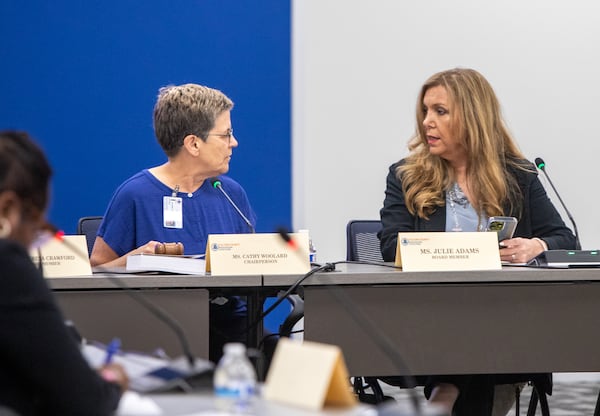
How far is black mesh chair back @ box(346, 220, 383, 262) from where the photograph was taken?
12.2 ft

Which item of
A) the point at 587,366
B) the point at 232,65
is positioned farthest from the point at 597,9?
the point at 587,366

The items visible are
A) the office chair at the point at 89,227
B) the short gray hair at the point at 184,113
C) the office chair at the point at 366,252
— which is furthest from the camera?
the office chair at the point at 89,227

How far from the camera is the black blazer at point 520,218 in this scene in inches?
131

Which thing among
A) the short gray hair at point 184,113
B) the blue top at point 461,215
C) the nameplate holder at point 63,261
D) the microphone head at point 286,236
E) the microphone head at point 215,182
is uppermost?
the short gray hair at point 184,113

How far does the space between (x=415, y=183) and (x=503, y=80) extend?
2.31 m

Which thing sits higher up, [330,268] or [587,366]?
[330,268]

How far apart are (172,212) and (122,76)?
2.18m

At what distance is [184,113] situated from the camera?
11.1 ft

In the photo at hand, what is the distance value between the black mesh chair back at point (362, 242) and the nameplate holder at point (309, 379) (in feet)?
7.56

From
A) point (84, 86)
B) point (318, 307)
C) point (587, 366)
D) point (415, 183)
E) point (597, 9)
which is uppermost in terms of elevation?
point (597, 9)

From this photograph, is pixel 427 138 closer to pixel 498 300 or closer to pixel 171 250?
pixel 498 300

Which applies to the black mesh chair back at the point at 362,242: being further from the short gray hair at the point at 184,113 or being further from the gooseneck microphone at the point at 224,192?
the short gray hair at the point at 184,113

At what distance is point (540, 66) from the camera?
→ 545 centimetres

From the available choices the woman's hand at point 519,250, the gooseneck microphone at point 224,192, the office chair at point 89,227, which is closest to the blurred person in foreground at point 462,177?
the woman's hand at point 519,250
